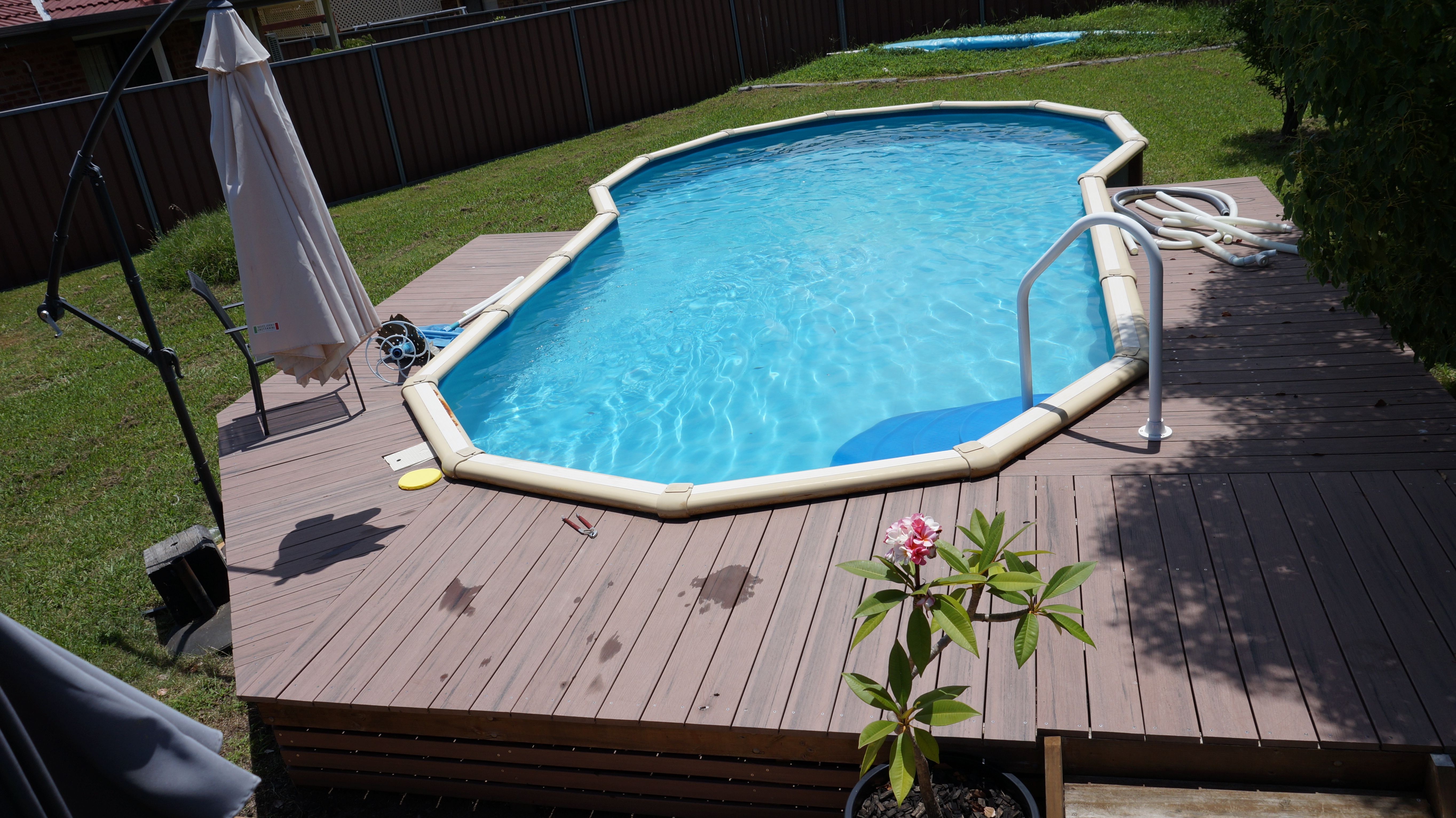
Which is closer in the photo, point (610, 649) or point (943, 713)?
point (943, 713)

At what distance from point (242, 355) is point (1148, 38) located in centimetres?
1392

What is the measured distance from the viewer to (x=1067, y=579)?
275 cm

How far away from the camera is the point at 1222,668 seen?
124 inches

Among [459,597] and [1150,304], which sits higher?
[1150,304]

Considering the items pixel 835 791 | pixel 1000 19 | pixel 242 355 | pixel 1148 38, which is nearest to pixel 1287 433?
pixel 835 791

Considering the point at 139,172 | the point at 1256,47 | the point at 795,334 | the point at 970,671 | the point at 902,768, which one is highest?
the point at 139,172

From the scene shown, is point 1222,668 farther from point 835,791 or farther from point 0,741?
point 0,741

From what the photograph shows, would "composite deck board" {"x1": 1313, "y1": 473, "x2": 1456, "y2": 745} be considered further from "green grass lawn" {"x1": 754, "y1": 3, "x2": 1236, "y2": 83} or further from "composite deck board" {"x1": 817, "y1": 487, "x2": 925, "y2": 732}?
"green grass lawn" {"x1": 754, "y1": 3, "x2": 1236, "y2": 83}

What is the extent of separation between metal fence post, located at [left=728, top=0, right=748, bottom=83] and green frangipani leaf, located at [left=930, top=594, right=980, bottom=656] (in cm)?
1558

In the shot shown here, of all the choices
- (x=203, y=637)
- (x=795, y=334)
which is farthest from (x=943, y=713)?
(x=795, y=334)

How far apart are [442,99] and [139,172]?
4154 mm

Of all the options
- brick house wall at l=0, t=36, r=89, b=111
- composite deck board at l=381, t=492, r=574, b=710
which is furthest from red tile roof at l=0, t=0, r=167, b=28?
composite deck board at l=381, t=492, r=574, b=710

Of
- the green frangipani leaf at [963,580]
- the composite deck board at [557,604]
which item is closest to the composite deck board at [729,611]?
the composite deck board at [557,604]

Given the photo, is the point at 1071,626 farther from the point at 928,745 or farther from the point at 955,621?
the point at 928,745
